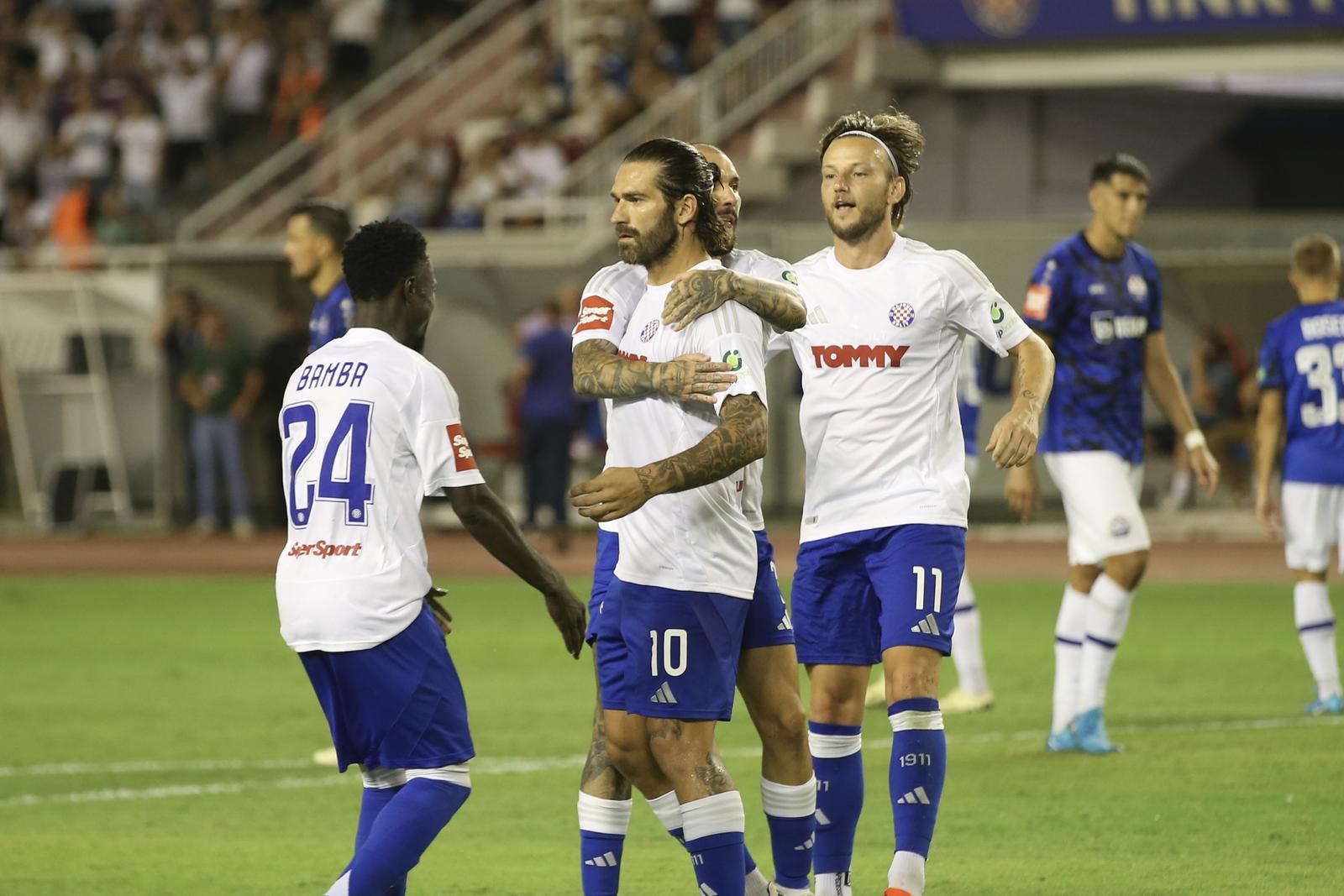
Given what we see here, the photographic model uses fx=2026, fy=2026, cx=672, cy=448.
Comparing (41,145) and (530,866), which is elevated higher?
(41,145)

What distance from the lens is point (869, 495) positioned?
6.33 meters

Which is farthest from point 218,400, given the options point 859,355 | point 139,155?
point 859,355

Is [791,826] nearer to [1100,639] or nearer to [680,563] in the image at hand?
[680,563]

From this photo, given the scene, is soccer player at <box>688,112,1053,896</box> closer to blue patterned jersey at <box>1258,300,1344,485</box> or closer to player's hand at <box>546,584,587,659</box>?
player's hand at <box>546,584,587,659</box>

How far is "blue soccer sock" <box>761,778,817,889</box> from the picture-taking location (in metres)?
5.97

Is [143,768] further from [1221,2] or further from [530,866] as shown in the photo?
[1221,2]

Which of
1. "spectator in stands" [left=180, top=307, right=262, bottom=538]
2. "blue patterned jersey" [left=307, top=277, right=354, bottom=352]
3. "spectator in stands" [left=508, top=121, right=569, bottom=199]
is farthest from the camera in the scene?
"spectator in stands" [left=508, top=121, right=569, bottom=199]

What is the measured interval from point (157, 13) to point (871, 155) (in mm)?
25551

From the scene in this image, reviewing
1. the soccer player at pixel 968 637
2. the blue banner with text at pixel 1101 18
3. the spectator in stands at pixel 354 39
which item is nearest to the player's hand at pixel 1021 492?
the soccer player at pixel 968 637

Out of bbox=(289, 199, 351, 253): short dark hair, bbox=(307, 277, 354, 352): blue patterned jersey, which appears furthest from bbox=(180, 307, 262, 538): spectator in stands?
bbox=(307, 277, 354, 352): blue patterned jersey

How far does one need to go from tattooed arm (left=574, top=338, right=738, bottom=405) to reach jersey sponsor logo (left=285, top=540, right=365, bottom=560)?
72 centimetres

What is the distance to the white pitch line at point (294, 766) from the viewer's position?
871cm

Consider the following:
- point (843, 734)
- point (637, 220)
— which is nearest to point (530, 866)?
point (843, 734)

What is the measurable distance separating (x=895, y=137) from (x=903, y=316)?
63 cm
